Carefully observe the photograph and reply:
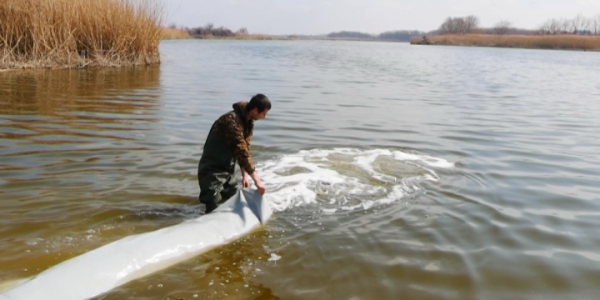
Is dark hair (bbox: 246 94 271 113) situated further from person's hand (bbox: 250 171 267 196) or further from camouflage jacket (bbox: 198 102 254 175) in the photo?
person's hand (bbox: 250 171 267 196)

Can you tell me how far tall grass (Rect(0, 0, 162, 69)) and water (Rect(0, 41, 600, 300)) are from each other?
14.3 feet

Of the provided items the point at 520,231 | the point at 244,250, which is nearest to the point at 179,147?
the point at 244,250

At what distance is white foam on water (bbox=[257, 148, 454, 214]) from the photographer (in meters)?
6.23

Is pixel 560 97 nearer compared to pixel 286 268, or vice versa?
pixel 286 268

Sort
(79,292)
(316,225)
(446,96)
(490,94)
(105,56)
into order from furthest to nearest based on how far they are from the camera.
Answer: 1. (105,56)
2. (490,94)
3. (446,96)
4. (316,225)
5. (79,292)

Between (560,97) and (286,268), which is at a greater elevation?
(560,97)

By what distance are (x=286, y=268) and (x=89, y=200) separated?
2725 mm

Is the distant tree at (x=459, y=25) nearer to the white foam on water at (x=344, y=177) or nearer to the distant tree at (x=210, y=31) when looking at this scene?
the distant tree at (x=210, y=31)

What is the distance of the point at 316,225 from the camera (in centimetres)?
538

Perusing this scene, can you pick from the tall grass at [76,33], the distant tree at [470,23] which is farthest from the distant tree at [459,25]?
the tall grass at [76,33]

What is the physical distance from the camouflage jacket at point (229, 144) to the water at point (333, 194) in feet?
2.21

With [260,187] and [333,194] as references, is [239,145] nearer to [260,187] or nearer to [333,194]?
[260,187]

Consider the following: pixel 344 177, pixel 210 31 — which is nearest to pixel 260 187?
pixel 344 177

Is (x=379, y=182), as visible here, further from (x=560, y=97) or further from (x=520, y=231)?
(x=560, y=97)
